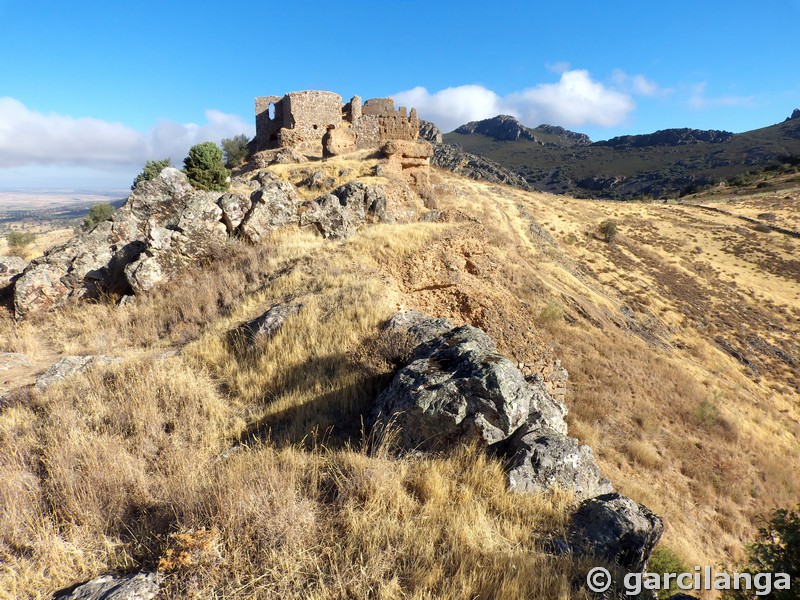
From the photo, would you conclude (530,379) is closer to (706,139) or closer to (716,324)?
(716,324)

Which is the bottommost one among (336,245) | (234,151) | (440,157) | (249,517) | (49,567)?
(49,567)

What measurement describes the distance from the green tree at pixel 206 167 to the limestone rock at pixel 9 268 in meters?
7.66

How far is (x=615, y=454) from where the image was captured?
7.86 metres

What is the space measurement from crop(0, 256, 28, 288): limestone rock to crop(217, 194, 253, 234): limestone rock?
638 cm

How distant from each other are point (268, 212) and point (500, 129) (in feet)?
519

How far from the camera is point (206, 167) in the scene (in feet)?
58.4

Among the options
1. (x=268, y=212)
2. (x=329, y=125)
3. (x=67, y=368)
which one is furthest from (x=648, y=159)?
(x=67, y=368)

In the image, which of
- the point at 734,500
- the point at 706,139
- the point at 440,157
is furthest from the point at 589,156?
the point at 734,500

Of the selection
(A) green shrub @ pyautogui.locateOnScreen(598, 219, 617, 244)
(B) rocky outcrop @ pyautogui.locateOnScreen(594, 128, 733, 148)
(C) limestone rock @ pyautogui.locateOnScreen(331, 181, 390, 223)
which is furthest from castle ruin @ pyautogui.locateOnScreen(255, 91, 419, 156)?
(B) rocky outcrop @ pyautogui.locateOnScreen(594, 128, 733, 148)

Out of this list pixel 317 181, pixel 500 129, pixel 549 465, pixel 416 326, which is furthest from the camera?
pixel 500 129

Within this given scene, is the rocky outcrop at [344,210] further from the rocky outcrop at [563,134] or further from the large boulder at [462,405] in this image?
the rocky outcrop at [563,134]

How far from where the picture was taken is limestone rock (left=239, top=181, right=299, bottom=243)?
10391 mm

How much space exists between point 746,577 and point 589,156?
123m

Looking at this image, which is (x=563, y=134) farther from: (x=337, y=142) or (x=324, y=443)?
(x=324, y=443)
